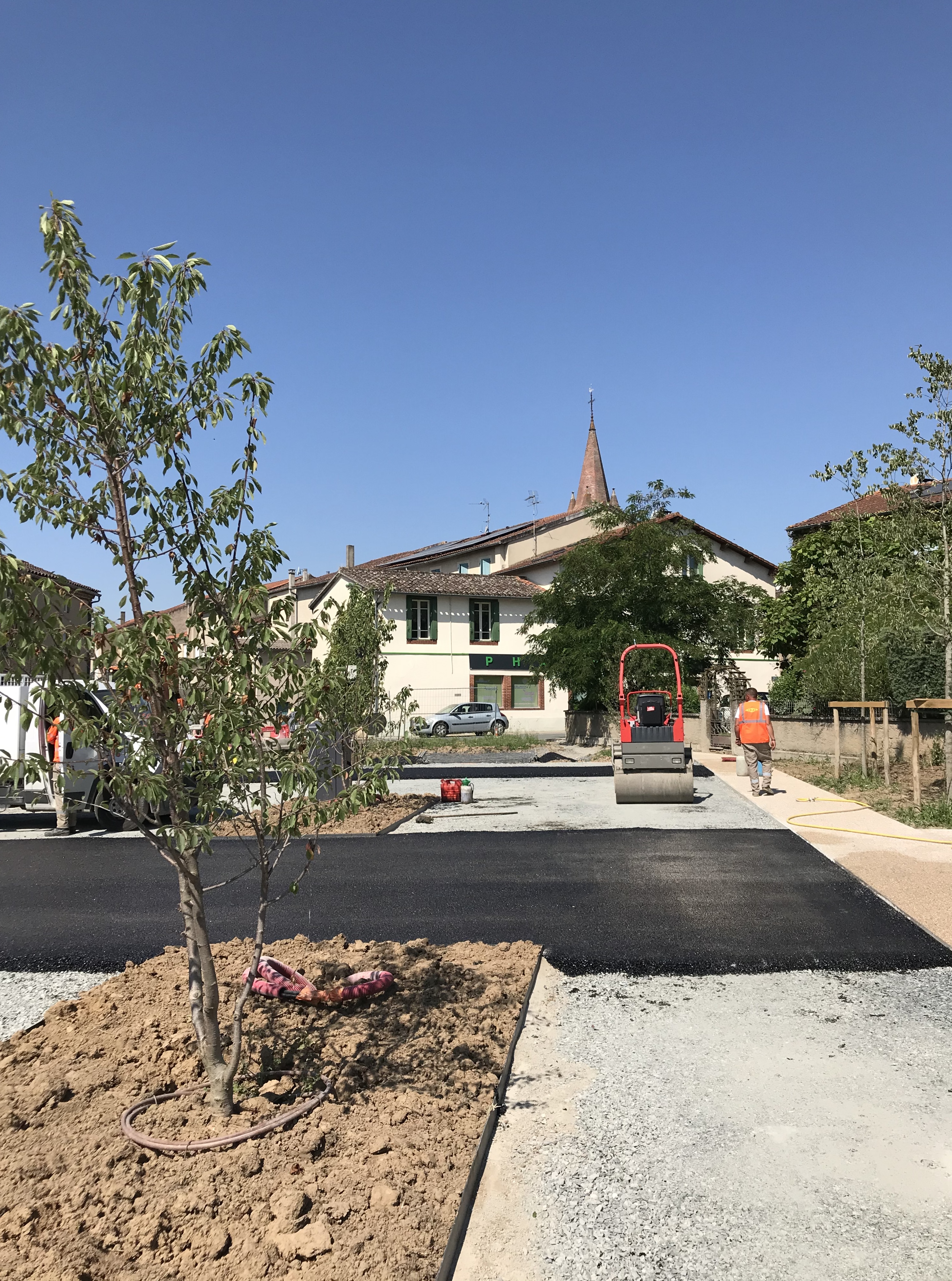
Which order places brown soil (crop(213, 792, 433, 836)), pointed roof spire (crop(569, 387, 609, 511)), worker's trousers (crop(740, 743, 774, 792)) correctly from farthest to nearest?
1. pointed roof spire (crop(569, 387, 609, 511))
2. worker's trousers (crop(740, 743, 774, 792))
3. brown soil (crop(213, 792, 433, 836))

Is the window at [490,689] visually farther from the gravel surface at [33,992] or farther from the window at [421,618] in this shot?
the gravel surface at [33,992]

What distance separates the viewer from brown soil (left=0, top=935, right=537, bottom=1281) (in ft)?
10.5

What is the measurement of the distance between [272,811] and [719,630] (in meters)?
27.6

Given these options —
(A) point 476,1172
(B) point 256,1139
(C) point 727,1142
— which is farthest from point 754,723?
(B) point 256,1139

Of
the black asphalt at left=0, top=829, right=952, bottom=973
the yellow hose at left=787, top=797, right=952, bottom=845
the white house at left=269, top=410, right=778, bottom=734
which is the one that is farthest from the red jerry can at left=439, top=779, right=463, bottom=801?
the white house at left=269, top=410, right=778, bottom=734

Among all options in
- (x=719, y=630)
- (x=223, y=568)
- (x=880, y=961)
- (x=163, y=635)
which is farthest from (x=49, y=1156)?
A: (x=719, y=630)

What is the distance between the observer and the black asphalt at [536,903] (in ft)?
23.2

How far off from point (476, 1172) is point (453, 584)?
39225 mm

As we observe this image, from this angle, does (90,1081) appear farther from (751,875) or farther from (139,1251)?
(751,875)

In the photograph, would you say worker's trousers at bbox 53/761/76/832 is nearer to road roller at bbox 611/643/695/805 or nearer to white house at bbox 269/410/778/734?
road roller at bbox 611/643/695/805

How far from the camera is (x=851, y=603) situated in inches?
819

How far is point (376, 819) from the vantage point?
1381 cm

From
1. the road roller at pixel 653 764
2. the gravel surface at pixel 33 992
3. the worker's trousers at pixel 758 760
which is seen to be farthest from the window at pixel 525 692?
the gravel surface at pixel 33 992

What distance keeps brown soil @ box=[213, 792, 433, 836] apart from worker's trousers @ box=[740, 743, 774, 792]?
5.48 metres
